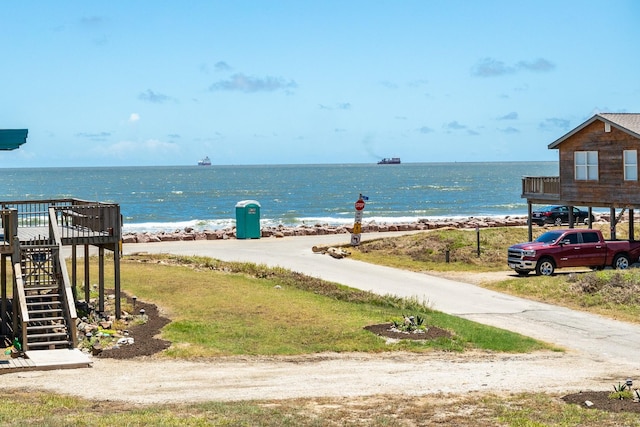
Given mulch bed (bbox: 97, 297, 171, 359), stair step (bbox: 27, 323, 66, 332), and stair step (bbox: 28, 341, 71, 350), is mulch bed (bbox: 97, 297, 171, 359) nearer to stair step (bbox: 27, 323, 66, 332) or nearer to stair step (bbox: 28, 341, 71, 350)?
stair step (bbox: 28, 341, 71, 350)

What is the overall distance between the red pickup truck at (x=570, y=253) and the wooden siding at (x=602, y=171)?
2598 millimetres

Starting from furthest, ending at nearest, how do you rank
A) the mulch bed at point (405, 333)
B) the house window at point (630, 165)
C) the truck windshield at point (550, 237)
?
1. the house window at point (630, 165)
2. the truck windshield at point (550, 237)
3. the mulch bed at point (405, 333)

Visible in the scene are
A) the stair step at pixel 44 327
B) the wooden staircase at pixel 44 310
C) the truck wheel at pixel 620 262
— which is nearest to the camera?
the wooden staircase at pixel 44 310

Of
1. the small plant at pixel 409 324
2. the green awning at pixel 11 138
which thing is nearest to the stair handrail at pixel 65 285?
the green awning at pixel 11 138

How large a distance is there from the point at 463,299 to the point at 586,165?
12935 mm

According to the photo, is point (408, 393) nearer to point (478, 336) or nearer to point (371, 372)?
point (371, 372)

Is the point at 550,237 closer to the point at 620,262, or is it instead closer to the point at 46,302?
the point at 620,262

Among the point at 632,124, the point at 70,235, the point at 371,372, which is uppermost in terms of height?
the point at 632,124

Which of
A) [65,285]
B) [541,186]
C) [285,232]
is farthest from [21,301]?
[285,232]

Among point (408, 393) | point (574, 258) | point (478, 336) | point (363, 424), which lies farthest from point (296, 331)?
point (574, 258)

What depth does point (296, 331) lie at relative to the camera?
24.0 meters

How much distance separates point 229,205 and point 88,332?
324 ft

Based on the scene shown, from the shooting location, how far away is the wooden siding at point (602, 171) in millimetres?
38281

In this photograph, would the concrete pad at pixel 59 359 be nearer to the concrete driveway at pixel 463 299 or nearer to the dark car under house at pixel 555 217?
the concrete driveway at pixel 463 299
